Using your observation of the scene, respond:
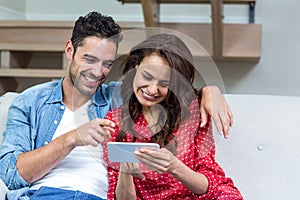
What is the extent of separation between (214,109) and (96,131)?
30cm

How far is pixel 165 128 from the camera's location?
1249mm

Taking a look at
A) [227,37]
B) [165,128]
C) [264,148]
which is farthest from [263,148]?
[227,37]

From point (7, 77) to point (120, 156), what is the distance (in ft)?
6.66

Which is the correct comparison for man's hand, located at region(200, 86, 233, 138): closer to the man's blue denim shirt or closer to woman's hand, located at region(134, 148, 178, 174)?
woman's hand, located at region(134, 148, 178, 174)

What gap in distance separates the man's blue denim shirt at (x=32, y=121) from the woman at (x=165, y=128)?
5.3 inches

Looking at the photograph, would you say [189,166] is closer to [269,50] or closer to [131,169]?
[131,169]

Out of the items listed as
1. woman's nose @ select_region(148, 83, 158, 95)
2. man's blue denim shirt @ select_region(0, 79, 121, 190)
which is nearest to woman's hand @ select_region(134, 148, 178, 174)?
woman's nose @ select_region(148, 83, 158, 95)

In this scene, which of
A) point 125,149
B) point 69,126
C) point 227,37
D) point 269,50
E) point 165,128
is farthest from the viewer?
point 269,50

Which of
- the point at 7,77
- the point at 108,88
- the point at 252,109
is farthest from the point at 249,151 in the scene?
the point at 7,77

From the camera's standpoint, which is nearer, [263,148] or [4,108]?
[263,148]

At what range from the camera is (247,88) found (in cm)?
308

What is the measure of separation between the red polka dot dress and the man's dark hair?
22 centimetres

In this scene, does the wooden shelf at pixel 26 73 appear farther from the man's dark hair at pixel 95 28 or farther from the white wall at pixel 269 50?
the man's dark hair at pixel 95 28

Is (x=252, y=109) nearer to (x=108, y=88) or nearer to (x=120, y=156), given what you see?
(x=108, y=88)
